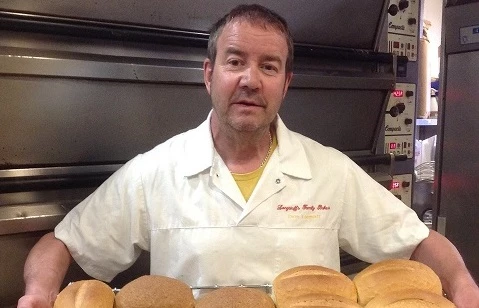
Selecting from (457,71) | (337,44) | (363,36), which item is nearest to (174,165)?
(337,44)

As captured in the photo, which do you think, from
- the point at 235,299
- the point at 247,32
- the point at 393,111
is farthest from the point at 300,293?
the point at 393,111

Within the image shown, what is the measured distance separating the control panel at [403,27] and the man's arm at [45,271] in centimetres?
157

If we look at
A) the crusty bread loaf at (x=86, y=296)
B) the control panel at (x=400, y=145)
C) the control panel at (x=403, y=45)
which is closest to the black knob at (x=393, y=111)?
the control panel at (x=400, y=145)

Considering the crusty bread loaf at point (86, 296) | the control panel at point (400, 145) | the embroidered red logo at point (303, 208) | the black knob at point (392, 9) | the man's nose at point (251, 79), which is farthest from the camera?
the control panel at point (400, 145)

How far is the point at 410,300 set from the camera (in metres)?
0.95

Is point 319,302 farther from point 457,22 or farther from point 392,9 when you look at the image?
point 457,22

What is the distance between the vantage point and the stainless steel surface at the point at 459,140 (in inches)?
88.7

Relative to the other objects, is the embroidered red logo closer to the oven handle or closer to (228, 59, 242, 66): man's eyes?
(228, 59, 242, 66): man's eyes

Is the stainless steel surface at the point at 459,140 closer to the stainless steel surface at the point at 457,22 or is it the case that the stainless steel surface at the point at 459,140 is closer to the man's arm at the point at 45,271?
the stainless steel surface at the point at 457,22

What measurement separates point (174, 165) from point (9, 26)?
566mm

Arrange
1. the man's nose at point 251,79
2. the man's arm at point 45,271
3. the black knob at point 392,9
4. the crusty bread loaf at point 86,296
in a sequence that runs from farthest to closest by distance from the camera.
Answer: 1. the black knob at point 392,9
2. the man's nose at point 251,79
3. the man's arm at point 45,271
4. the crusty bread loaf at point 86,296

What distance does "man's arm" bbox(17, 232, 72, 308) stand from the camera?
1.03 metres

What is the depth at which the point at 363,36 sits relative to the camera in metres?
2.01

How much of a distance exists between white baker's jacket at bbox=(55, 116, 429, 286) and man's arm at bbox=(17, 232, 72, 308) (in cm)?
3
